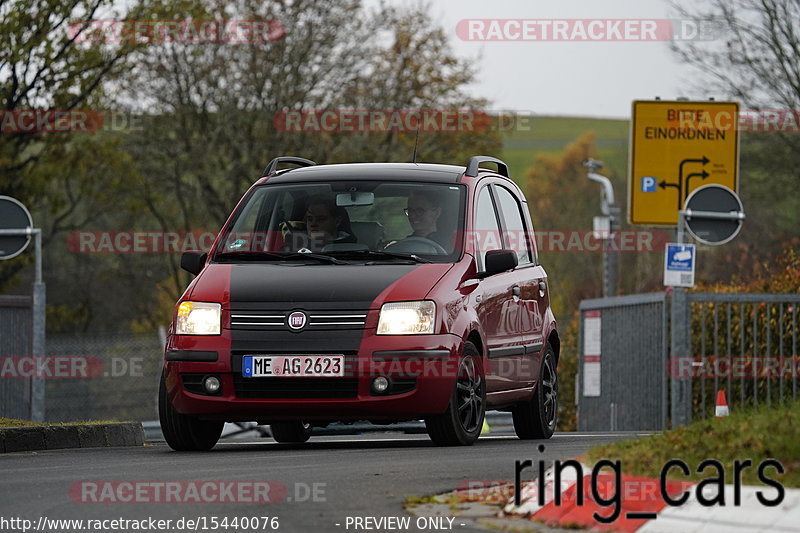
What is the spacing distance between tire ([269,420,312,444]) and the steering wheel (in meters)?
2.73

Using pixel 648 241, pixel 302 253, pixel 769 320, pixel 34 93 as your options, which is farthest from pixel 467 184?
pixel 648 241

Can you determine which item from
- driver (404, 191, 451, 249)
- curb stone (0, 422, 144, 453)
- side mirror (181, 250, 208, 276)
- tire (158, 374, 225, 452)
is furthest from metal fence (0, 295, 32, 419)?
driver (404, 191, 451, 249)

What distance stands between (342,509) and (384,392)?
11.3ft

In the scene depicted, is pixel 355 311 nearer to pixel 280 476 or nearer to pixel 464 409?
pixel 464 409

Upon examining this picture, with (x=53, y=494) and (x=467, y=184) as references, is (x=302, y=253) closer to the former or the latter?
(x=467, y=184)

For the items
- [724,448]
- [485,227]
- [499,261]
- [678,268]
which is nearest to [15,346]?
[678,268]

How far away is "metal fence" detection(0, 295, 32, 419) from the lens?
18797 mm

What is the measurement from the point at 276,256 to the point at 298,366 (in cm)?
111

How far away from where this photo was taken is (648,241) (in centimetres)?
5612

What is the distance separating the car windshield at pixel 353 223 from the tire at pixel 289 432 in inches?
83.7

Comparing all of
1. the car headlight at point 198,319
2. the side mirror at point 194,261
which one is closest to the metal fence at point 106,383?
the side mirror at point 194,261

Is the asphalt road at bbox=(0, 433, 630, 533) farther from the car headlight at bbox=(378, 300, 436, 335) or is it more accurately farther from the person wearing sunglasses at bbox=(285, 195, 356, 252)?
the person wearing sunglasses at bbox=(285, 195, 356, 252)

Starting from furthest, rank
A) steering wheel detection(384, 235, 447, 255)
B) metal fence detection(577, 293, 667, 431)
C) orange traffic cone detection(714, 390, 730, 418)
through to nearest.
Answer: metal fence detection(577, 293, 667, 431) → orange traffic cone detection(714, 390, 730, 418) → steering wheel detection(384, 235, 447, 255)

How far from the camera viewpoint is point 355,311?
36.5 feet
